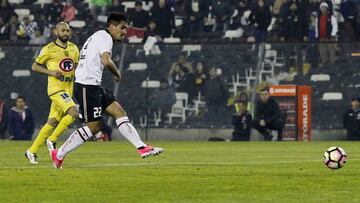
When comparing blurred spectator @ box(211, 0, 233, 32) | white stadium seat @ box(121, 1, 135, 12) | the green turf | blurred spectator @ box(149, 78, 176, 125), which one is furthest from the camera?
white stadium seat @ box(121, 1, 135, 12)

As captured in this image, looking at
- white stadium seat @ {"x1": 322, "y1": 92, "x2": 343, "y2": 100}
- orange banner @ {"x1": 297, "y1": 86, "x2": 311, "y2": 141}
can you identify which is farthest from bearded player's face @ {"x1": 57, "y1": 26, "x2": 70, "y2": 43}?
white stadium seat @ {"x1": 322, "y1": 92, "x2": 343, "y2": 100}

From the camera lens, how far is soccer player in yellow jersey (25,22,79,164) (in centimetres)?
2050

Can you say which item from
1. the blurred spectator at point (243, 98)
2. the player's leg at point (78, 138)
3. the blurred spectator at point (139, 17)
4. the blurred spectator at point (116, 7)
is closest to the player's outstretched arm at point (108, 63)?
the player's leg at point (78, 138)

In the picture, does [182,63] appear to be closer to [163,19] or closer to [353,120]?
[163,19]

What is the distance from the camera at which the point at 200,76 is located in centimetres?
3509

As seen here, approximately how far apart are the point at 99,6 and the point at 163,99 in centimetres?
583

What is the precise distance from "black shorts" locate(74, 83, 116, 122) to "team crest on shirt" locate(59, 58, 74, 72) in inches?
124

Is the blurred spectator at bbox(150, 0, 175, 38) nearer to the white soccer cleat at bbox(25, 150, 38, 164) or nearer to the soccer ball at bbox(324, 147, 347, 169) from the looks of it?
the white soccer cleat at bbox(25, 150, 38, 164)

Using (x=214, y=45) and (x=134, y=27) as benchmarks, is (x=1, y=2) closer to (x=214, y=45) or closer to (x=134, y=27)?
(x=134, y=27)

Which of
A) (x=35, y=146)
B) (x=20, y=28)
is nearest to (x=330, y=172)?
(x=35, y=146)

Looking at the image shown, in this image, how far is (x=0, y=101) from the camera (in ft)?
117

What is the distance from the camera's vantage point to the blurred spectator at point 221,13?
125 feet

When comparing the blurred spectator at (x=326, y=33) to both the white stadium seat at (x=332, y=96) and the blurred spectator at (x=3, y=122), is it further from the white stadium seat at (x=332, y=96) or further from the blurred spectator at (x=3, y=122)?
the blurred spectator at (x=3, y=122)

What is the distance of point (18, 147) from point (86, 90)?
407 inches
